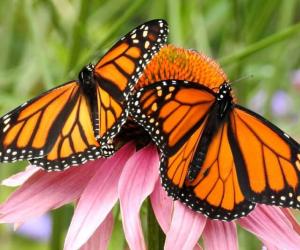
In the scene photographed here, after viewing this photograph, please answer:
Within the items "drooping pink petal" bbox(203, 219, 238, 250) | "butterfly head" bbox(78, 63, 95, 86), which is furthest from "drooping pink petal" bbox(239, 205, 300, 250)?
"butterfly head" bbox(78, 63, 95, 86)

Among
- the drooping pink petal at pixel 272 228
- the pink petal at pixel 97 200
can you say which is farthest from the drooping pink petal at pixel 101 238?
the drooping pink petal at pixel 272 228

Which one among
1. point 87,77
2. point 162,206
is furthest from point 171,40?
point 162,206

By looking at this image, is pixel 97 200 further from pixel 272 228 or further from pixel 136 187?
pixel 272 228

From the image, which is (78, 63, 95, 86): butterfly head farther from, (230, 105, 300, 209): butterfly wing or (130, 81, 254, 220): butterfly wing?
(230, 105, 300, 209): butterfly wing

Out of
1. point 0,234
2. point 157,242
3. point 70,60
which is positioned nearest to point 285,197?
point 157,242

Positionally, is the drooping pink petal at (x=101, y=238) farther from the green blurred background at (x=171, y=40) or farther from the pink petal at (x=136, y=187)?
the green blurred background at (x=171, y=40)

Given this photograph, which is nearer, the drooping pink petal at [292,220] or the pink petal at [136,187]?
the pink petal at [136,187]
